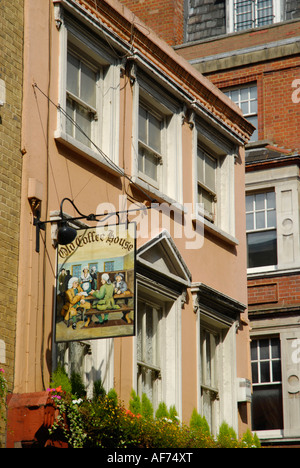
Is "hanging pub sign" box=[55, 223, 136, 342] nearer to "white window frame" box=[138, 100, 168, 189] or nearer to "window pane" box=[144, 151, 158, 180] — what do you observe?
"white window frame" box=[138, 100, 168, 189]

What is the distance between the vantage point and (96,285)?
11.4m

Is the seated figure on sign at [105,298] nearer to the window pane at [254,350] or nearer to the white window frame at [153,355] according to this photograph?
the white window frame at [153,355]

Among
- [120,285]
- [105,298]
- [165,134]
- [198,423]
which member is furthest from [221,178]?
[105,298]

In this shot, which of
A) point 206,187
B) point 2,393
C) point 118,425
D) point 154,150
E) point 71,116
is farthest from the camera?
point 206,187

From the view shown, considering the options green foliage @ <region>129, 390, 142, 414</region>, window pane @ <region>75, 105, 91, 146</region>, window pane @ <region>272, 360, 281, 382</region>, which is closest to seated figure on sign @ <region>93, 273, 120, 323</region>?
green foliage @ <region>129, 390, 142, 414</region>

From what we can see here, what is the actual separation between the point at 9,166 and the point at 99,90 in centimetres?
291

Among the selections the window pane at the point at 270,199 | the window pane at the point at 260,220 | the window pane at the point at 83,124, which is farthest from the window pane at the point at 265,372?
the window pane at the point at 83,124

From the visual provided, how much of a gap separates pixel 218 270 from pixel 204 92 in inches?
124

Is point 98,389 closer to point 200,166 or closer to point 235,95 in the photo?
point 200,166

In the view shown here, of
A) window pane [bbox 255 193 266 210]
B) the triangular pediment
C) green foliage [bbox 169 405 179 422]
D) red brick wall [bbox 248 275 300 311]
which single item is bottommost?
green foliage [bbox 169 405 179 422]

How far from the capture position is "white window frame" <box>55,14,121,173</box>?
1326 centimetres

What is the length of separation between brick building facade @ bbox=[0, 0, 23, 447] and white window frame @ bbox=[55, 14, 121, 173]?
0.87 m

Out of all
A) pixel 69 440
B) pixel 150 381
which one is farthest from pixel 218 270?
pixel 69 440

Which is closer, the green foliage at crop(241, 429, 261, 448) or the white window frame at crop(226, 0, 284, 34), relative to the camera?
the green foliage at crop(241, 429, 261, 448)
